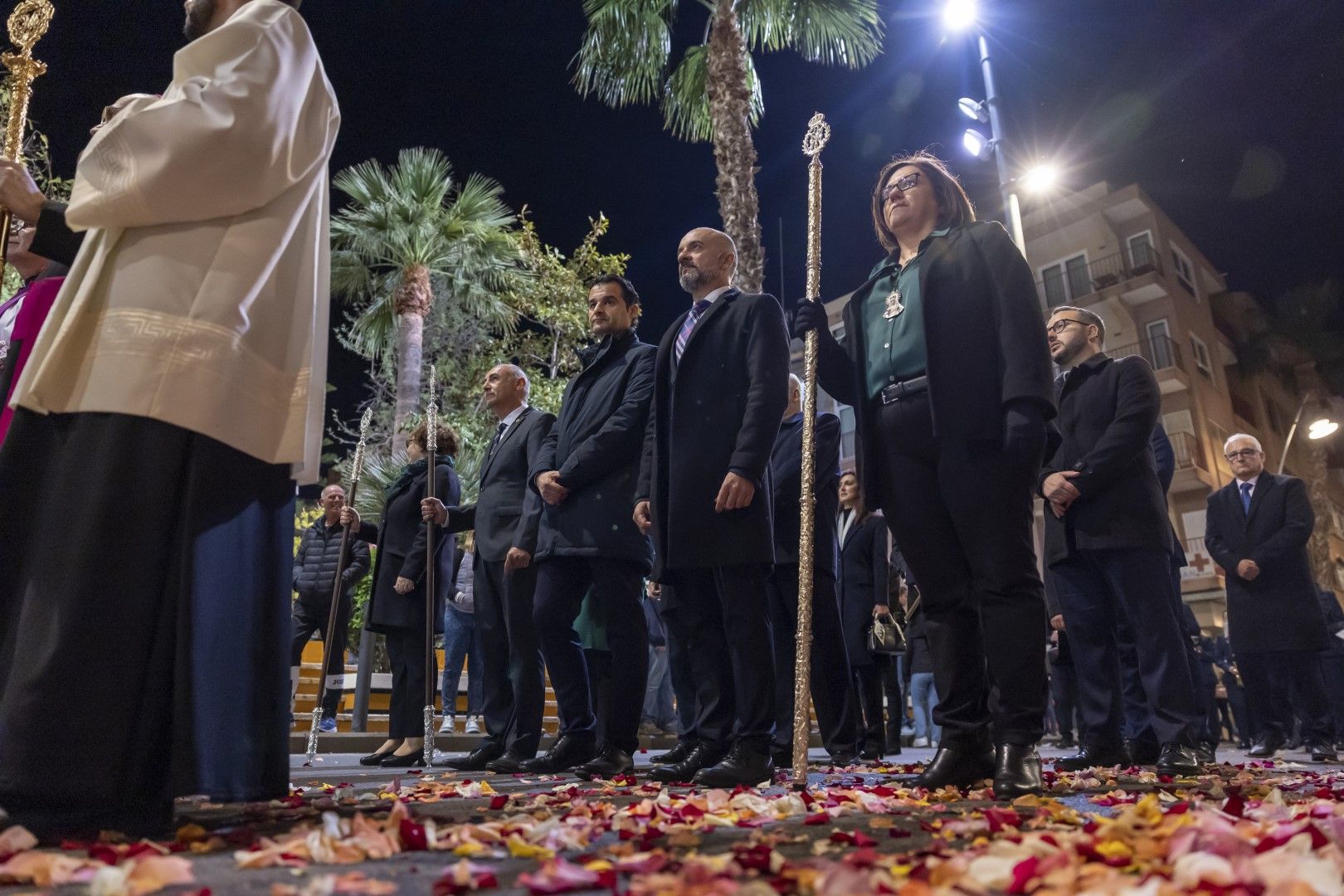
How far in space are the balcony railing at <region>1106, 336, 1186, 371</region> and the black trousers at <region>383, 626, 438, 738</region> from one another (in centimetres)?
2836

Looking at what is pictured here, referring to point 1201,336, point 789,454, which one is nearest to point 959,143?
point 789,454

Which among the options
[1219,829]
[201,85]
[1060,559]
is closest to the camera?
[1219,829]

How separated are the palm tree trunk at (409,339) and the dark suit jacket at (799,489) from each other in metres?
13.2

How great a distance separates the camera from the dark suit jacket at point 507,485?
5.21 metres

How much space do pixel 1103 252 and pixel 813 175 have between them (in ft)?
102

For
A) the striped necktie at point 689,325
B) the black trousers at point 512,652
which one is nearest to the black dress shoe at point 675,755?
the black trousers at point 512,652

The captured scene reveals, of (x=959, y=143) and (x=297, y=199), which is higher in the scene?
(x=959, y=143)

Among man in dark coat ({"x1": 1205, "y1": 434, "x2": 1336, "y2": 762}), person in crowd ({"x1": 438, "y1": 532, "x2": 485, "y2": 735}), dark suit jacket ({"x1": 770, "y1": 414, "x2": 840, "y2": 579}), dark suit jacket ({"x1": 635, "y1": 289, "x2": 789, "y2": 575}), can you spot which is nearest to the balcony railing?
man in dark coat ({"x1": 1205, "y1": 434, "x2": 1336, "y2": 762})

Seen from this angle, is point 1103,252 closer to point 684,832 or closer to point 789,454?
point 789,454

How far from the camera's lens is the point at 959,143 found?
12.1 metres

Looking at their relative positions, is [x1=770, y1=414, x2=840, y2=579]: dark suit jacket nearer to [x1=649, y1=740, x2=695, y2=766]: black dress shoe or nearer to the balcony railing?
[x1=649, y1=740, x2=695, y2=766]: black dress shoe

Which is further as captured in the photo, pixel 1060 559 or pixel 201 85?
pixel 1060 559

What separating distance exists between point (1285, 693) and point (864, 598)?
3.08m

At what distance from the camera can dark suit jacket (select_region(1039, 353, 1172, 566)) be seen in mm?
4438
